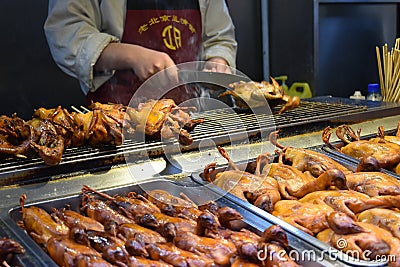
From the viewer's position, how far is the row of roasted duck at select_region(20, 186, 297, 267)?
1.31 meters

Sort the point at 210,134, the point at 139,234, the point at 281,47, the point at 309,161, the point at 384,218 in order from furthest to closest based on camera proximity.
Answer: the point at 281,47 < the point at 210,134 < the point at 309,161 < the point at 384,218 < the point at 139,234

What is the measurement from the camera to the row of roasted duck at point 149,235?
1312 millimetres

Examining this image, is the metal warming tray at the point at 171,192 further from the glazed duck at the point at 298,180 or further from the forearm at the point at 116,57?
the forearm at the point at 116,57

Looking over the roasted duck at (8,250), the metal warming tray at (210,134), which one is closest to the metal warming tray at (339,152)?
the metal warming tray at (210,134)

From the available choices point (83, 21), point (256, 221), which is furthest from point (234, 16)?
point (256, 221)

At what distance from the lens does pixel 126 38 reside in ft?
12.7

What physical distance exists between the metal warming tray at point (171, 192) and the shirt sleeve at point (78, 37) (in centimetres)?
177

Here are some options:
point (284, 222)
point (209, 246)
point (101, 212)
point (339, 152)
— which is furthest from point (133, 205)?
point (339, 152)

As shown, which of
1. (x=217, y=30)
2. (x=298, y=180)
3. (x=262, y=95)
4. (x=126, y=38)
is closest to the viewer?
(x=298, y=180)

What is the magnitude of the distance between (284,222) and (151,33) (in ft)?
8.73

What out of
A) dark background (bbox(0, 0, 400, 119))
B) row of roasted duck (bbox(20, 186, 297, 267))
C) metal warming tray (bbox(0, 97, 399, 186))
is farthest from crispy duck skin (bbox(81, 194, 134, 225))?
dark background (bbox(0, 0, 400, 119))

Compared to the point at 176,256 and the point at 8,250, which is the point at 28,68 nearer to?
the point at 8,250

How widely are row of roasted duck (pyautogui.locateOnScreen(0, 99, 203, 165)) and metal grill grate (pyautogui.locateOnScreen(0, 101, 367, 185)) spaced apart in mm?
46

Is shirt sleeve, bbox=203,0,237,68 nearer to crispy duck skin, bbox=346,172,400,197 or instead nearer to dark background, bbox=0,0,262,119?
dark background, bbox=0,0,262,119
